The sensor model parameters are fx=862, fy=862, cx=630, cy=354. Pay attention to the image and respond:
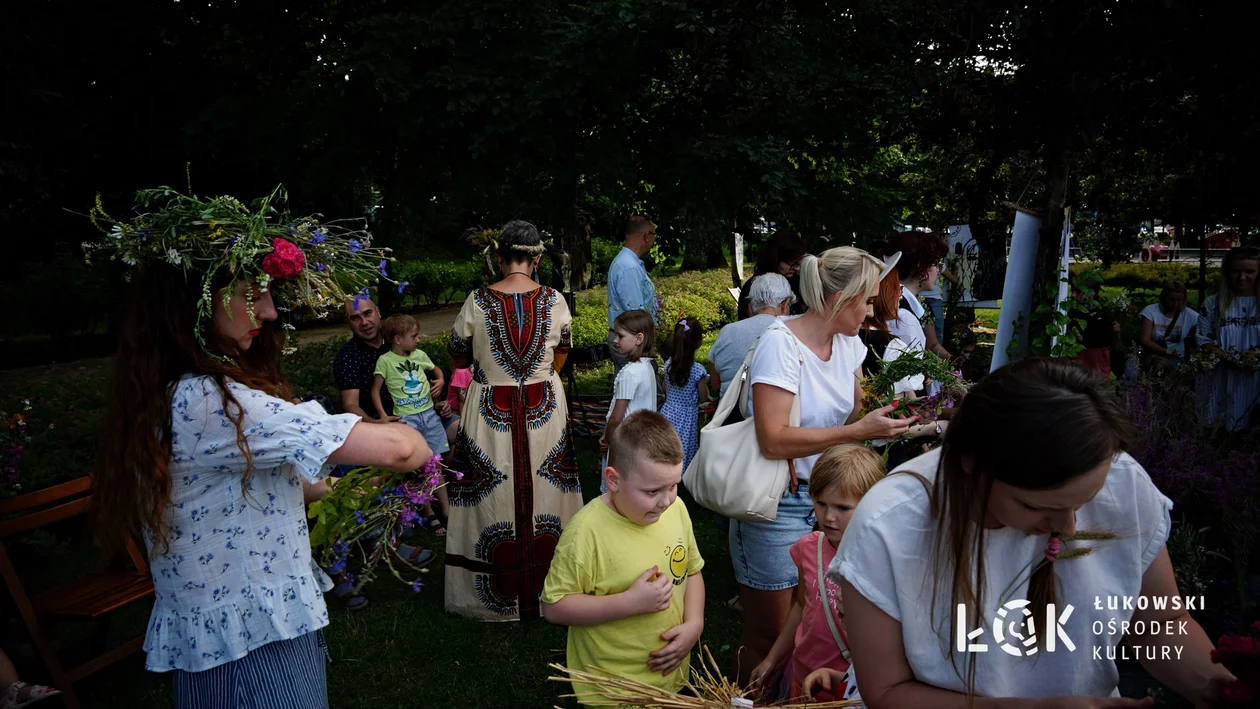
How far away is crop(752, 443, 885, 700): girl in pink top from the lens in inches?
104

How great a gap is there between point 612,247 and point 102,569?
88.3 feet

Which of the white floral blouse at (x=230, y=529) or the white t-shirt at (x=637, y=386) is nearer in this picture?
the white floral blouse at (x=230, y=529)

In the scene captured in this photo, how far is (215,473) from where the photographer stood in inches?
87.4

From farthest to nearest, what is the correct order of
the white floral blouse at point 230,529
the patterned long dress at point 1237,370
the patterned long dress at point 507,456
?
1. the patterned long dress at point 1237,370
2. the patterned long dress at point 507,456
3. the white floral blouse at point 230,529

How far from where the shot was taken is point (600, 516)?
2943mm

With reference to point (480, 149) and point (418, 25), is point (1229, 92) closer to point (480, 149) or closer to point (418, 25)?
point (480, 149)

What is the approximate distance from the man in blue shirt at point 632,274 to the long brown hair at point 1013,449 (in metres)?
5.55

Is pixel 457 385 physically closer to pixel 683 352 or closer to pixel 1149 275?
pixel 683 352

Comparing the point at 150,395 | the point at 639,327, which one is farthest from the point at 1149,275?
the point at 150,395

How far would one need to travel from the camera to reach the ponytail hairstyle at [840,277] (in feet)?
10.5

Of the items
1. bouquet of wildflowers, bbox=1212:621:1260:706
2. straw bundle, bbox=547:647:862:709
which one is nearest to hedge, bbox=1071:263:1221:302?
straw bundle, bbox=547:647:862:709

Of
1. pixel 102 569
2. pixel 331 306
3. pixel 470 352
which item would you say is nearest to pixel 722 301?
pixel 470 352

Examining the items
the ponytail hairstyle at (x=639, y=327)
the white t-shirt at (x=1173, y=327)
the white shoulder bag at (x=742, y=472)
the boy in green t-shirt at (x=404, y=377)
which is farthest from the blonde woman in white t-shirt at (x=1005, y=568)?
the white t-shirt at (x=1173, y=327)

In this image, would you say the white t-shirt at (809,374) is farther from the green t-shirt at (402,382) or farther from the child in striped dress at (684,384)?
the green t-shirt at (402,382)
